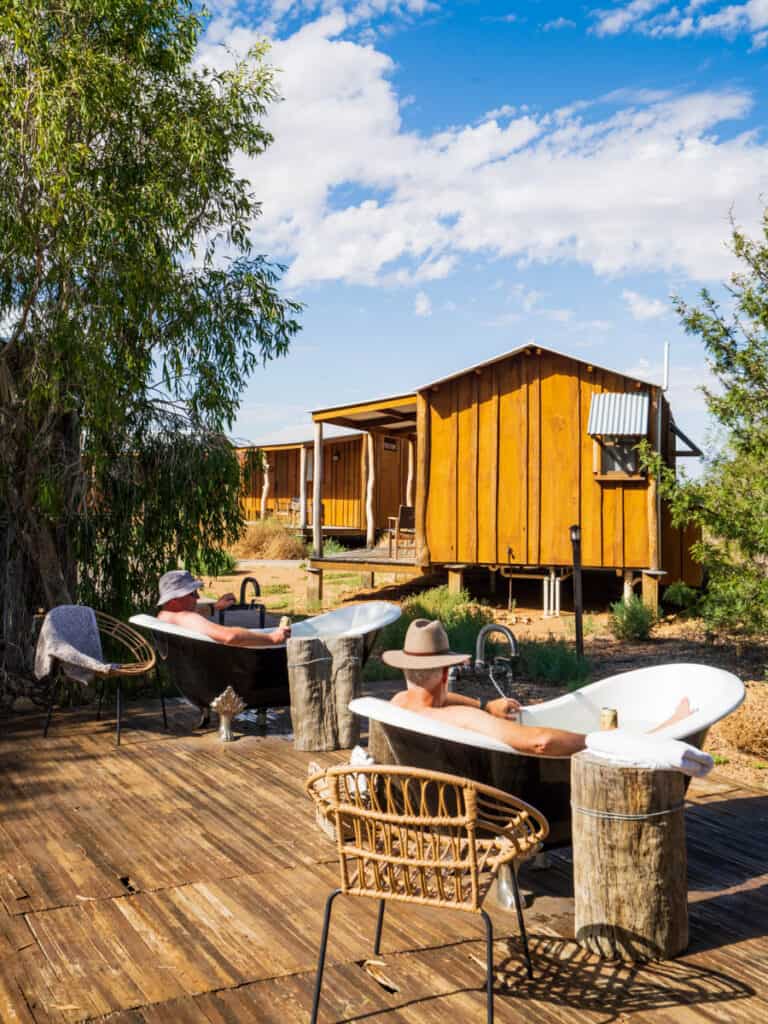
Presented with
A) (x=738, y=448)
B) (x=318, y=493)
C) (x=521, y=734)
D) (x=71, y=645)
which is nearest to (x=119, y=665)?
(x=71, y=645)

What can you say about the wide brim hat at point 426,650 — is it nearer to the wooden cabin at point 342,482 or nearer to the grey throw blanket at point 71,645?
the grey throw blanket at point 71,645

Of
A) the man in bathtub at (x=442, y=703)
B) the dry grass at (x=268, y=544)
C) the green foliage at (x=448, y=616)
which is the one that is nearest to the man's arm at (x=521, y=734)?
the man in bathtub at (x=442, y=703)

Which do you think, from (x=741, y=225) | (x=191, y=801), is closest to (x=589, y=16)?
(x=741, y=225)

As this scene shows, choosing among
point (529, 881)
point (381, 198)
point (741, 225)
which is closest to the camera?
point (529, 881)

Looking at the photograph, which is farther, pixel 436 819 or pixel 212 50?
pixel 212 50

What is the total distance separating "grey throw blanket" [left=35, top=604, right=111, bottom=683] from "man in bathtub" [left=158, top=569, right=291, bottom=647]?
0.53 metres

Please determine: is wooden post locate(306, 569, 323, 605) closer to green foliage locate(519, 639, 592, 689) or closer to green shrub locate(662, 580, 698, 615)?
green shrub locate(662, 580, 698, 615)

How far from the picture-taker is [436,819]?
2.54m

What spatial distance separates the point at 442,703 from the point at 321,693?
2531 mm

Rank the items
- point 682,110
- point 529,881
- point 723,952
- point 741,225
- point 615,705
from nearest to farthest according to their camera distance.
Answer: point 723,952 → point 529,881 → point 615,705 → point 741,225 → point 682,110

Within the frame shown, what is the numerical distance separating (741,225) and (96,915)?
7.61 metres

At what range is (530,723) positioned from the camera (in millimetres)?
4527

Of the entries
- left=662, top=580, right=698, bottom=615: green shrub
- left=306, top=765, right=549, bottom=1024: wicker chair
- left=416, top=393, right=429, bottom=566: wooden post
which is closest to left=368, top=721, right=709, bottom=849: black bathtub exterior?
left=306, top=765, right=549, bottom=1024: wicker chair

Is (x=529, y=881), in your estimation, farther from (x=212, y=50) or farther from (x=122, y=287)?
(x=212, y=50)
